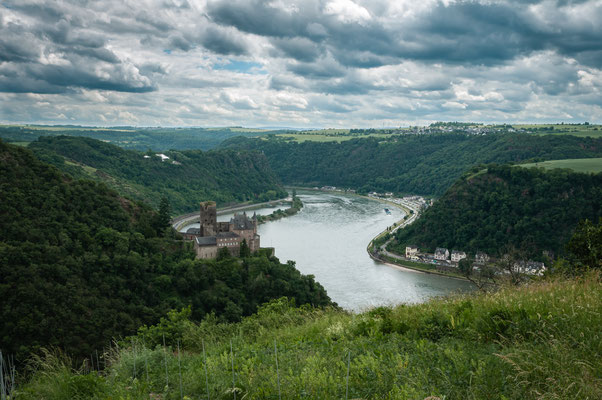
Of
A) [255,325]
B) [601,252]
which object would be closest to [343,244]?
[601,252]

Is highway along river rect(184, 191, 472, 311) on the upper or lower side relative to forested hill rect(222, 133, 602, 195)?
lower

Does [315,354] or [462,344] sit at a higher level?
[462,344]

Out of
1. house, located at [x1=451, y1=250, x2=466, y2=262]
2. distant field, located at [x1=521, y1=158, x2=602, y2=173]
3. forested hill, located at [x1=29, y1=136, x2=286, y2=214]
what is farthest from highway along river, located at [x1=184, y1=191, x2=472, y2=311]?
distant field, located at [x1=521, y1=158, x2=602, y2=173]

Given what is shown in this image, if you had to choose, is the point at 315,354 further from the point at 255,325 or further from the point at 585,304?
the point at 255,325

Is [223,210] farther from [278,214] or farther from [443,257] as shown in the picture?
[443,257]

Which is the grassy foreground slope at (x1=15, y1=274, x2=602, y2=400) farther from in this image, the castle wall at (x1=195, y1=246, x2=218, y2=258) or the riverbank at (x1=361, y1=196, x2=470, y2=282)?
the riverbank at (x1=361, y1=196, x2=470, y2=282)

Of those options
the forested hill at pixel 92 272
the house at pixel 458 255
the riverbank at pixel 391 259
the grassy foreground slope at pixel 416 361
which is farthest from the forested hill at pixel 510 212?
the grassy foreground slope at pixel 416 361
